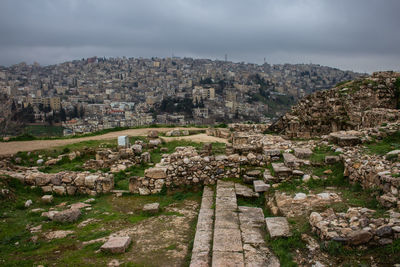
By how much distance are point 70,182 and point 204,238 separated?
256 inches

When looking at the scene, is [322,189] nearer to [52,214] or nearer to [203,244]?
[203,244]

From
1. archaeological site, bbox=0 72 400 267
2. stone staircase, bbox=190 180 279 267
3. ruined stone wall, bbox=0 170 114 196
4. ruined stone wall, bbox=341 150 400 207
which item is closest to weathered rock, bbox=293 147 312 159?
archaeological site, bbox=0 72 400 267

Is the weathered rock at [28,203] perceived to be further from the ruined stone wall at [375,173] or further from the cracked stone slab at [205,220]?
the ruined stone wall at [375,173]

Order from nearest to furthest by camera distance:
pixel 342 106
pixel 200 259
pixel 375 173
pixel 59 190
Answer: pixel 200 259
pixel 375 173
pixel 59 190
pixel 342 106

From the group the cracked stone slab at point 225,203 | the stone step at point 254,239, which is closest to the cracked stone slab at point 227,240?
the stone step at point 254,239

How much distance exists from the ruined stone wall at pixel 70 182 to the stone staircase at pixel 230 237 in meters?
4.26

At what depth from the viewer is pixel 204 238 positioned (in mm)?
5648

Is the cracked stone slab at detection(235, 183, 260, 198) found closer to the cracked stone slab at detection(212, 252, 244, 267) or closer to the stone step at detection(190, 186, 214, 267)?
the stone step at detection(190, 186, 214, 267)

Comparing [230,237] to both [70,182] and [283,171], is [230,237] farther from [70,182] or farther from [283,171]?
[70,182]

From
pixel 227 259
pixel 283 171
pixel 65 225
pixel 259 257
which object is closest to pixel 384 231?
pixel 259 257

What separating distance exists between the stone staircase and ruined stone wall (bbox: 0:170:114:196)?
426 cm

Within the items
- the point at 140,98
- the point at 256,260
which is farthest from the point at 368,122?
the point at 140,98

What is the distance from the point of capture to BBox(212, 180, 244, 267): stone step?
471 centimetres

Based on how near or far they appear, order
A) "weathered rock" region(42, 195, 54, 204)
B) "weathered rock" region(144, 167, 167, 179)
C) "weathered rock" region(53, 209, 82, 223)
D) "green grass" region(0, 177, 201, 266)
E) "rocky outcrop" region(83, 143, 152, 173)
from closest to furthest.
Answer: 1. "green grass" region(0, 177, 201, 266)
2. "weathered rock" region(53, 209, 82, 223)
3. "weathered rock" region(42, 195, 54, 204)
4. "weathered rock" region(144, 167, 167, 179)
5. "rocky outcrop" region(83, 143, 152, 173)
